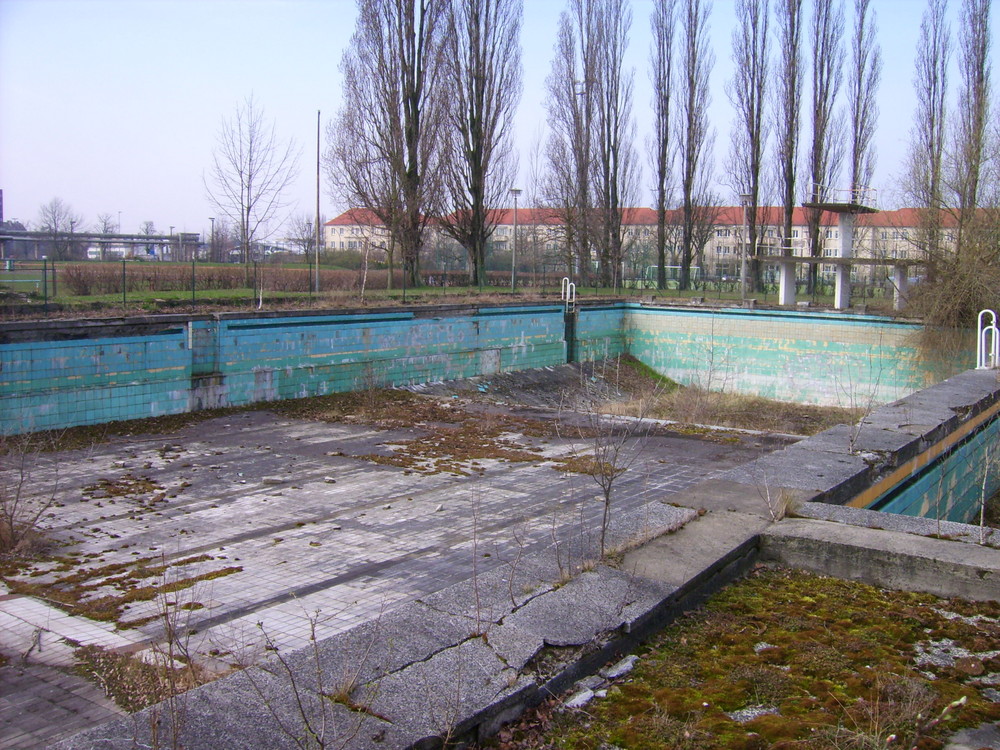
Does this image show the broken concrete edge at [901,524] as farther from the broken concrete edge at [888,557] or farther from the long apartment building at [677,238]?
the long apartment building at [677,238]

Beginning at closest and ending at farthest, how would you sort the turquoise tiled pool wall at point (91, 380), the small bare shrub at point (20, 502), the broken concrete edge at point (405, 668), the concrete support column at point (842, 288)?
the broken concrete edge at point (405, 668) < the small bare shrub at point (20, 502) < the turquoise tiled pool wall at point (91, 380) < the concrete support column at point (842, 288)

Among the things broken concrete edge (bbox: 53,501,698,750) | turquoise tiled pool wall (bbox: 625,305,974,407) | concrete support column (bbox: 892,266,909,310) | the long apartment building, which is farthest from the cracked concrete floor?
the long apartment building

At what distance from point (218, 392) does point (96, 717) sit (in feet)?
32.7

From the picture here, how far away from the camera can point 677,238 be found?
50531 mm

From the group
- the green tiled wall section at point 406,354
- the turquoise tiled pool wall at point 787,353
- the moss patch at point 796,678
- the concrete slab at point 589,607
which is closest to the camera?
the moss patch at point 796,678

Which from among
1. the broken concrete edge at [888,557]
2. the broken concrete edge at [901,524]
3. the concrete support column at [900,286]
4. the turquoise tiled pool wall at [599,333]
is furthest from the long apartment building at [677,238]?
the broken concrete edge at [888,557]

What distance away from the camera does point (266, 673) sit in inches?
123

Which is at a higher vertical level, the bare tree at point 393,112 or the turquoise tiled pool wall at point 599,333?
the bare tree at point 393,112

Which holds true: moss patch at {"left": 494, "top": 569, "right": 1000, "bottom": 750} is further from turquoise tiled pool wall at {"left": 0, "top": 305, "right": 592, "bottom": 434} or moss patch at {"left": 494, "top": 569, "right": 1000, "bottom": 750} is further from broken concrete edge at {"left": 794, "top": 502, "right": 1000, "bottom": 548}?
turquoise tiled pool wall at {"left": 0, "top": 305, "right": 592, "bottom": 434}

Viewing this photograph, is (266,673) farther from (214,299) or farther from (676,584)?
(214,299)

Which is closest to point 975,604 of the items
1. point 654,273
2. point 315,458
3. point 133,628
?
point 133,628

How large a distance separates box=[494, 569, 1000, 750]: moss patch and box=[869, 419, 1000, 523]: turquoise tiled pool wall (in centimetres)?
270

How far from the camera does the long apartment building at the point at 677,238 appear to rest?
27.8m

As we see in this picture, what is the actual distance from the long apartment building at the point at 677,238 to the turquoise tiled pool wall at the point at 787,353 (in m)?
2.62
